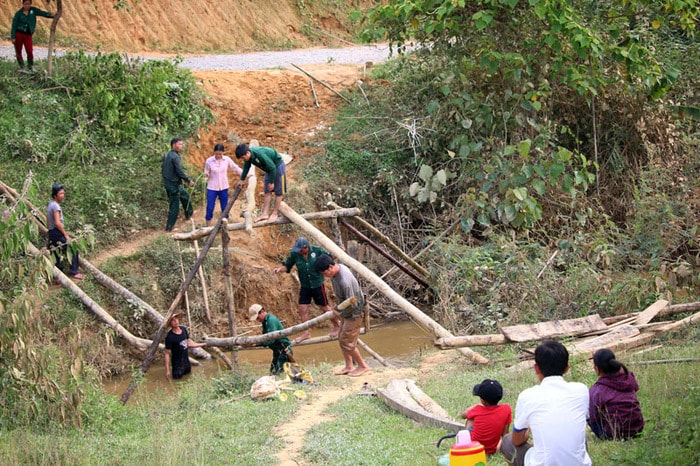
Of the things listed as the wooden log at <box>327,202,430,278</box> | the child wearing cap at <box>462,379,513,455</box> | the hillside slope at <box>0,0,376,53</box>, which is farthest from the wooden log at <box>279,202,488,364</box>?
the hillside slope at <box>0,0,376,53</box>

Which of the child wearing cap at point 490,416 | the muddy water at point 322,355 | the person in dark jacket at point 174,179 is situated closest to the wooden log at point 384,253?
the muddy water at point 322,355

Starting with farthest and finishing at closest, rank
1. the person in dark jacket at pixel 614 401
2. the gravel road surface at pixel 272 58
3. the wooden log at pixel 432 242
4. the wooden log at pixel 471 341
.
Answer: the gravel road surface at pixel 272 58
the wooden log at pixel 432 242
the wooden log at pixel 471 341
the person in dark jacket at pixel 614 401

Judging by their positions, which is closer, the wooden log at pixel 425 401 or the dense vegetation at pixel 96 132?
the wooden log at pixel 425 401

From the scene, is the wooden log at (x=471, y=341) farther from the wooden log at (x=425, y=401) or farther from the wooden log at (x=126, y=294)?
the wooden log at (x=126, y=294)

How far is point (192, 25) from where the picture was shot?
2194cm

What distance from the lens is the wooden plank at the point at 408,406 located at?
723 cm

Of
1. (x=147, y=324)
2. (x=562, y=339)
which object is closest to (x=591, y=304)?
(x=562, y=339)

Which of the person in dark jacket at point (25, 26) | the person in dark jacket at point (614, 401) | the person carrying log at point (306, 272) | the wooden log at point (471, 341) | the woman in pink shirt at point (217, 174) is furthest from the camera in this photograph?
the person in dark jacket at point (25, 26)

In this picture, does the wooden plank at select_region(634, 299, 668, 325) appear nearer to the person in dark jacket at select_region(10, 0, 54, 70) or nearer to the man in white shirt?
the man in white shirt

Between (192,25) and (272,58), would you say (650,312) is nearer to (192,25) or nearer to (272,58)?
(272,58)

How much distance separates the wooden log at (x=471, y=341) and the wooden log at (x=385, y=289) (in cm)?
23

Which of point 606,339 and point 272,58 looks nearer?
point 606,339

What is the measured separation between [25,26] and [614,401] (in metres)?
13.4

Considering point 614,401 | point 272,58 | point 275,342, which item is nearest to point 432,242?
point 275,342
